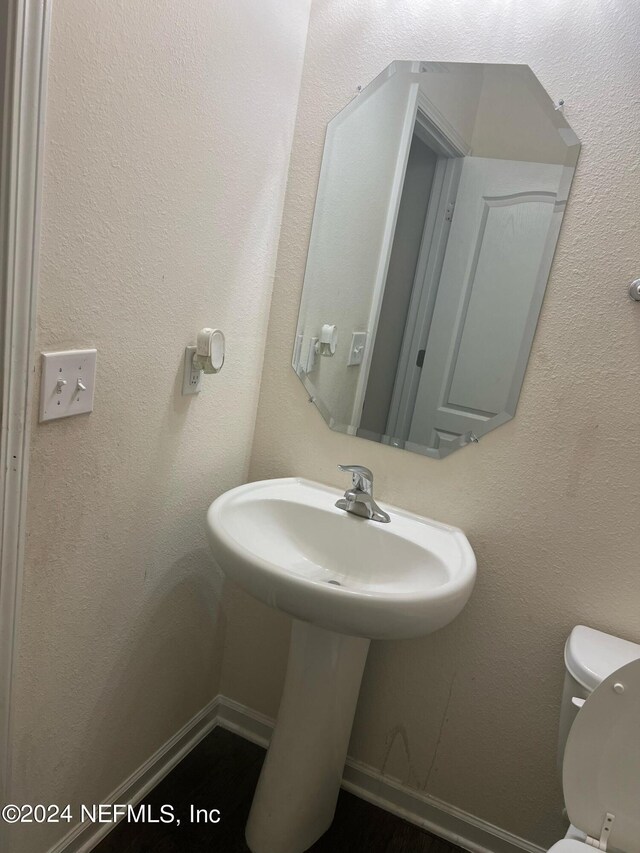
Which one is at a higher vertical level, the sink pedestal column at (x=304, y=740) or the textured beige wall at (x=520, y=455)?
the textured beige wall at (x=520, y=455)

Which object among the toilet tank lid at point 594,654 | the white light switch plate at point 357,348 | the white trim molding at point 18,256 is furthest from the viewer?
the white light switch plate at point 357,348

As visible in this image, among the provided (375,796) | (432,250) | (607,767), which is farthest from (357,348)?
(375,796)

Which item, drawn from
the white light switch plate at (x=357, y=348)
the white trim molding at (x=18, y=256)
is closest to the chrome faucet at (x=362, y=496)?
the white light switch plate at (x=357, y=348)

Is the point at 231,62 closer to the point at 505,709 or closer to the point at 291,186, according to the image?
the point at 291,186

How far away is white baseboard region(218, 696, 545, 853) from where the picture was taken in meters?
1.53

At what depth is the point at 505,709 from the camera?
1.49 m

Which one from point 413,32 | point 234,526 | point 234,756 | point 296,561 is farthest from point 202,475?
point 413,32

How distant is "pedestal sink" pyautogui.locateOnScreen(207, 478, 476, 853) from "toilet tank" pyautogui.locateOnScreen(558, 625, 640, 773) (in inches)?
10.5

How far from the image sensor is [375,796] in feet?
5.40

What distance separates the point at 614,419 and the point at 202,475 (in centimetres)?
94

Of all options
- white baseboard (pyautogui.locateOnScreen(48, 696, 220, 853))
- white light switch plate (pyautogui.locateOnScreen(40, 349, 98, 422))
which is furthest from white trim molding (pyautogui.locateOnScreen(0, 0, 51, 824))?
white baseboard (pyautogui.locateOnScreen(48, 696, 220, 853))

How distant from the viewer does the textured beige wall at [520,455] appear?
1267 millimetres

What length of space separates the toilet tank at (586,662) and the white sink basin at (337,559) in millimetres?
261

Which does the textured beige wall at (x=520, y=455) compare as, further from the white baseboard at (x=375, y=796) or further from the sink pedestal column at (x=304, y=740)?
the sink pedestal column at (x=304, y=740)
